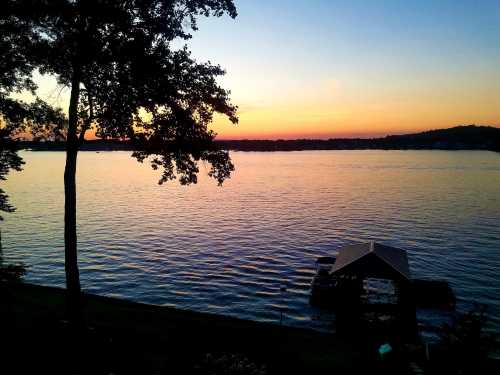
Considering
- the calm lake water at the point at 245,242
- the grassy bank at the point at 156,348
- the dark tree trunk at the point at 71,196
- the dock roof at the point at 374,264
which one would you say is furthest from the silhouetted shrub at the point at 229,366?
the calm lake water at the point at 245,242

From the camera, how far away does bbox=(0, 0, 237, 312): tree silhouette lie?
1192 centimetres

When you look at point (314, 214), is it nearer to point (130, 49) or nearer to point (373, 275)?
point (373, 275)

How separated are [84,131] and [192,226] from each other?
1642 inches

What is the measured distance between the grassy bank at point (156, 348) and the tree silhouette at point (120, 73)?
77.4 inches

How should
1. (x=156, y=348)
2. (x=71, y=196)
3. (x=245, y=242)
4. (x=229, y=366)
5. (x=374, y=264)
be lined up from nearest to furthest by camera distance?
(x=229, y=366) < (x=71, y=196) < (x=156, y=348) < (x=374, y=264) < (x=245, y=242)

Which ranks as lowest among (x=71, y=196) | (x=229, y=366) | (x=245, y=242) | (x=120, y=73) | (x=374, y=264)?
(x=245, y=242)

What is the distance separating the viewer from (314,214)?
6259 cm

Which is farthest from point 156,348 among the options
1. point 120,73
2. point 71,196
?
point 120,73

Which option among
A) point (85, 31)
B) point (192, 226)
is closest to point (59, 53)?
point (85, 31)

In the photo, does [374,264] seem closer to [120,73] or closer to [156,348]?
[156,348]

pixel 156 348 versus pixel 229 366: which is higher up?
pixel 229 366

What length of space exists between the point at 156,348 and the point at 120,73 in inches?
374

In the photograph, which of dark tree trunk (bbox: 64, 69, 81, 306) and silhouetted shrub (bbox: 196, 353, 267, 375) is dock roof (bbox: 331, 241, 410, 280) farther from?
dark tree trunk (bbox: 64, 69, 81, 306)

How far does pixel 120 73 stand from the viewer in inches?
487
